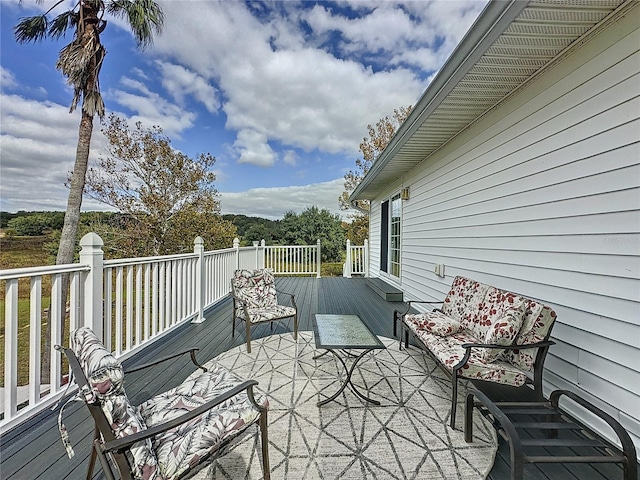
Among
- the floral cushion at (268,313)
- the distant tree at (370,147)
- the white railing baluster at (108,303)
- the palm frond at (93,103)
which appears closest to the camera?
the white railing baluster at (108,303)

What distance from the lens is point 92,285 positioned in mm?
2672

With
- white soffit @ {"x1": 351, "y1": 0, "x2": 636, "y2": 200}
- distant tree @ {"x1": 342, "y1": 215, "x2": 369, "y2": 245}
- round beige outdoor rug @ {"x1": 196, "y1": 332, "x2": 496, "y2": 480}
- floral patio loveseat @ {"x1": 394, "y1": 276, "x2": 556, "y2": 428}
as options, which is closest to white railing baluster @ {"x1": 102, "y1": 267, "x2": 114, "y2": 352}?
round beige outdoor rug @ {"x1": 196, "y1": 332, "x2": 496, "y2": 480}

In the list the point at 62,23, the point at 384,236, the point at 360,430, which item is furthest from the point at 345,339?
the point at 62,23

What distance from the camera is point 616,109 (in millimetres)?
2002

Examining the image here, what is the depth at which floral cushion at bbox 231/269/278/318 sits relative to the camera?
14.4ft

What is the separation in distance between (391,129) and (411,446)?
14.1 meters

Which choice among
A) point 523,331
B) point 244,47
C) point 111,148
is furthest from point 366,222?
point 523,331

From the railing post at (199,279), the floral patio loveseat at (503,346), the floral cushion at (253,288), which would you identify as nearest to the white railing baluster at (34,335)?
the floral cushion at (253,288)

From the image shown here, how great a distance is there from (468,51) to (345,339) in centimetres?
254

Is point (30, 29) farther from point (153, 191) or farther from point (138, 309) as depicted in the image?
point (138, 309)

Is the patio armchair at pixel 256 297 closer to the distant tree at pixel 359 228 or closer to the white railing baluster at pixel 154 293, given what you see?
the white railing baluster at pixel 154 293

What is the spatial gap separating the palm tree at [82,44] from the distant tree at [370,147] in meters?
8.89

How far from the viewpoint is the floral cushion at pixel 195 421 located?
52.9 inches

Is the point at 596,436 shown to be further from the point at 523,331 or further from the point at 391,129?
the point at 391,129
